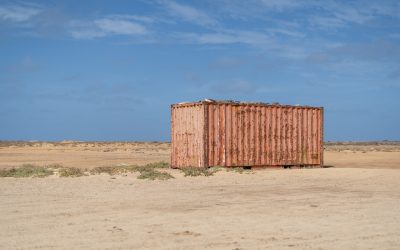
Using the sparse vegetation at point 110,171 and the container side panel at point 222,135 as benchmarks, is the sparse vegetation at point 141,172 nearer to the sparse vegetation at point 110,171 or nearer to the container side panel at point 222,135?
the sparse vegetation at point 110,171

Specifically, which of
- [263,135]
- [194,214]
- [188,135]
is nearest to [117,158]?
[188,135]

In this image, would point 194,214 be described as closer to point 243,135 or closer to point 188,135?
A: point 188,135

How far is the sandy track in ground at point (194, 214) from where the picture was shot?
24.9 feet

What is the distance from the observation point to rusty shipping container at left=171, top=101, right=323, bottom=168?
73.3 feet

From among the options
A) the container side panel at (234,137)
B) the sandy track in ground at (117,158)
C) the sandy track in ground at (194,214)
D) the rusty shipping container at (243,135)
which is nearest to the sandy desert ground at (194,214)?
the sandy track in ground at (194,214)

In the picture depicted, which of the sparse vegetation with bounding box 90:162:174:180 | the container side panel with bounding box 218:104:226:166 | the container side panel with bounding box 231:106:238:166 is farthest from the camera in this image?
the container side panel with bounding box 231:106:238:166

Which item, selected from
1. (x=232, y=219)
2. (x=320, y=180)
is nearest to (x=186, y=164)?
(x=320, y=180)

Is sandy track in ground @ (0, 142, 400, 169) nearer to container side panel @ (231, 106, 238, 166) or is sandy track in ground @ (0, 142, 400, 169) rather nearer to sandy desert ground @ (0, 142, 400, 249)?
container side panel @ (231, 106, 238, 166)

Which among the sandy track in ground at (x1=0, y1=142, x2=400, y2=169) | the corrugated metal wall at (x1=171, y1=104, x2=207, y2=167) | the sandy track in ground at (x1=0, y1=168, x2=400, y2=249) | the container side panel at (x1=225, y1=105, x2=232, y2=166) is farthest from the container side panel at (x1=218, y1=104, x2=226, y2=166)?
the sandy track in ground at (x1=0, y1=142, x2=400, y2=169)

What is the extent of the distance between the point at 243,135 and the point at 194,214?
13.4m

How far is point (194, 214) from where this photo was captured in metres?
10.2

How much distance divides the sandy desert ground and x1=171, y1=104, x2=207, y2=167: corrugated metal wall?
16.5 ft

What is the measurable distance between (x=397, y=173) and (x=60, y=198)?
44.0 ft

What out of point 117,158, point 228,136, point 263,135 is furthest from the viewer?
point 117,158
